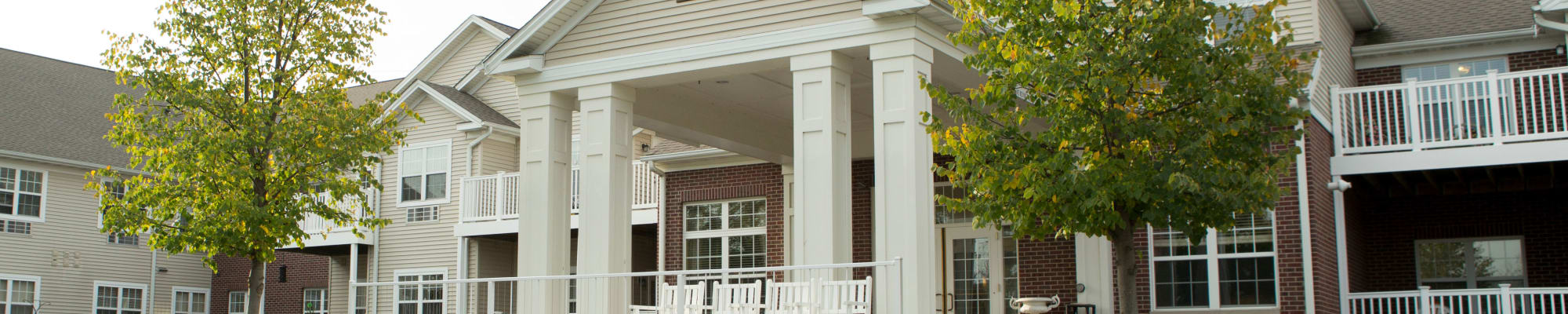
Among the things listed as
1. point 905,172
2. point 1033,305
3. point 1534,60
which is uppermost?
point 1534,60

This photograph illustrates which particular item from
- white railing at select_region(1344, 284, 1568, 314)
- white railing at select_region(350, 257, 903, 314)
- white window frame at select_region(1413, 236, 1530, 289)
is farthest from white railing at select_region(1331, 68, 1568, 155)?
white railing at select_region(350, 257, 903, 314)

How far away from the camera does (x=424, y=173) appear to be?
25469 mm

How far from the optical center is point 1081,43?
34.9 ft

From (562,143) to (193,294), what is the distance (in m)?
20.3

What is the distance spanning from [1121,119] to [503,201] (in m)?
14.7

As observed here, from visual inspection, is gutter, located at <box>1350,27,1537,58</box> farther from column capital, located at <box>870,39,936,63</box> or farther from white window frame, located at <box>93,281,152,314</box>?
white window frame, located at <box>93,281,152,314</box>

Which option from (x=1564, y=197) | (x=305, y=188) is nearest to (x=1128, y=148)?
(x=1564, y=197)

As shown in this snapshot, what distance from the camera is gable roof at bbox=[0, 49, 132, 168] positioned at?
2761cm

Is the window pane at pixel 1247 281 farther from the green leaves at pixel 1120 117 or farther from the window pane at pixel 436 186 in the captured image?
the window pane at pixel 436 186

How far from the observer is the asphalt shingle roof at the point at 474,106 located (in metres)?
25.0

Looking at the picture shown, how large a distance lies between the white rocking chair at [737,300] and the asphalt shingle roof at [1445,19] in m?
10.3

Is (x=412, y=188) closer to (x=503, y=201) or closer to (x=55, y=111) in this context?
(x=503, y=201)

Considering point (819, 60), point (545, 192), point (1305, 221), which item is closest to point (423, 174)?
point (545, 192)

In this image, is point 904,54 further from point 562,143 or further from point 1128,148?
point 562,143
